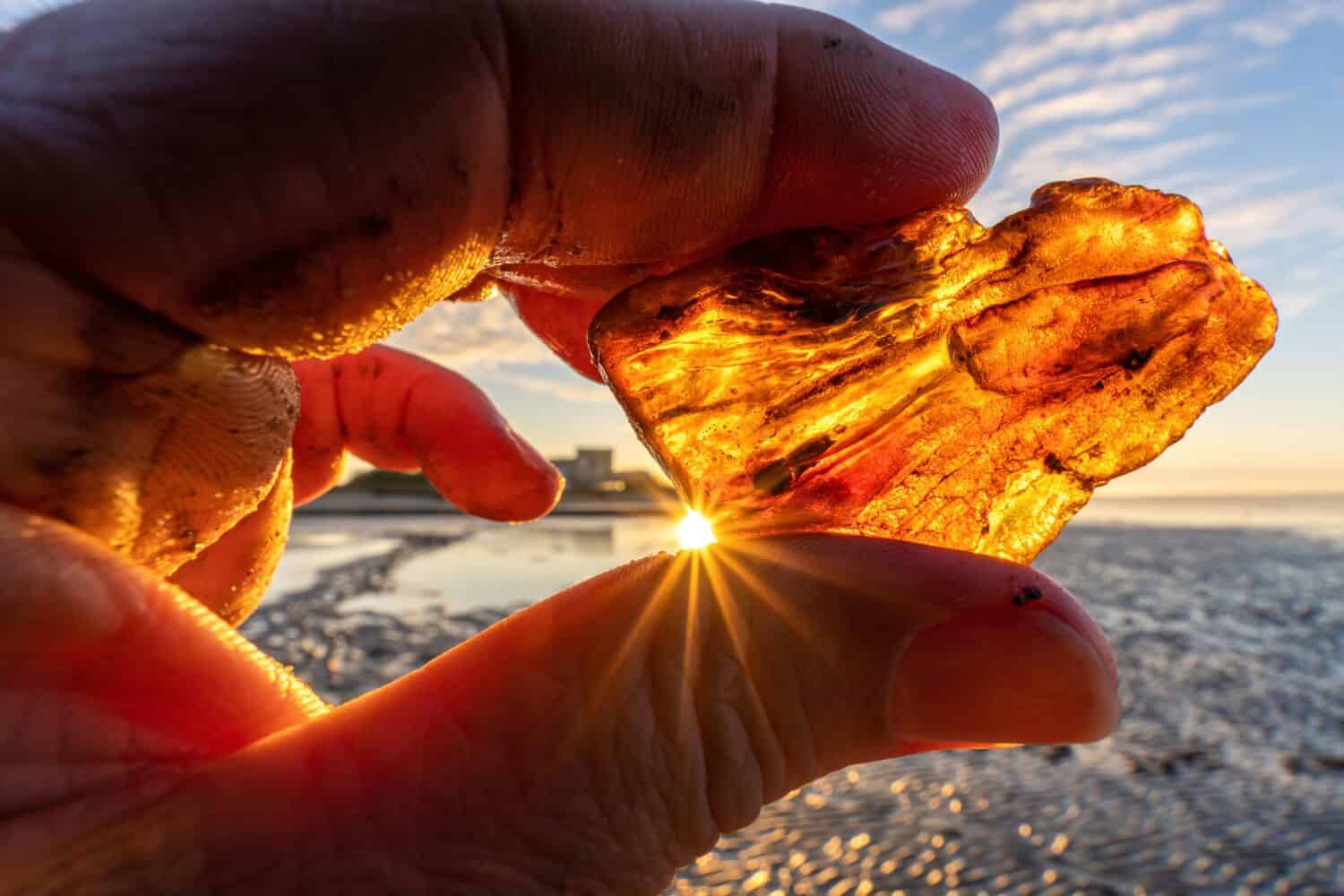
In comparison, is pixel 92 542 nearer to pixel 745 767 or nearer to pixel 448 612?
pixel 745 767

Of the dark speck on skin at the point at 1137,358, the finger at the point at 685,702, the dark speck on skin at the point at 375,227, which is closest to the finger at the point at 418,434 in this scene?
the finger at the point at 685,702

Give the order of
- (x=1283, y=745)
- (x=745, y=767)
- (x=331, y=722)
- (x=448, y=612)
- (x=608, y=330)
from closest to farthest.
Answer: (x=331, y=722) < (x=745, y=767) < (x=608, y=330) < (x=1283, y=745) < (x=448, y=612)

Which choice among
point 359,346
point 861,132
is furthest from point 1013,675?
point 359,346

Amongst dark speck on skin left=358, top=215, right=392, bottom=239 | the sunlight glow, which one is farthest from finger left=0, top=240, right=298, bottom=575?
the sunlight glow

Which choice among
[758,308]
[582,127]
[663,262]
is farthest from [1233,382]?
[582,127]

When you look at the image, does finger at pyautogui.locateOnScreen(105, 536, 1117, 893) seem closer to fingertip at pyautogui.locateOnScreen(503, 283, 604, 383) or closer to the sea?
the sea

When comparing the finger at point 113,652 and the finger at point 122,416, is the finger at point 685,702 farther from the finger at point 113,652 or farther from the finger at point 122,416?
the finger at point 122,416
